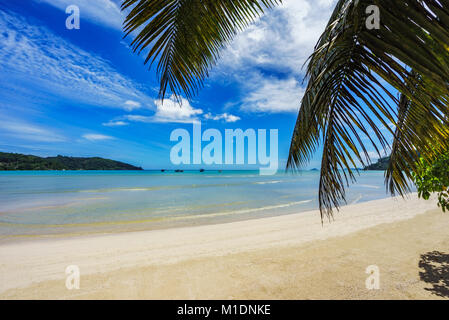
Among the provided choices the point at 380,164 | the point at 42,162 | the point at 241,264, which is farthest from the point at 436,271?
the point at 42,162

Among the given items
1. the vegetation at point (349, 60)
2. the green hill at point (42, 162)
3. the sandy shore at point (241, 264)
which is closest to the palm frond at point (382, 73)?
the vegetation at point (349, 60)

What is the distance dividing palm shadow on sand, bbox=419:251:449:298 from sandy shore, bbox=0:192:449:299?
0.04 ft

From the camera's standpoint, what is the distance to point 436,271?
350 centimetres

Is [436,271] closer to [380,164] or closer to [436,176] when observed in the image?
[436,176]

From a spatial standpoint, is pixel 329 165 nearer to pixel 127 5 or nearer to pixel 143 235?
pixel 127 5

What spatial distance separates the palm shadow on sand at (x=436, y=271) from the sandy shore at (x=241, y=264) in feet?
0.04

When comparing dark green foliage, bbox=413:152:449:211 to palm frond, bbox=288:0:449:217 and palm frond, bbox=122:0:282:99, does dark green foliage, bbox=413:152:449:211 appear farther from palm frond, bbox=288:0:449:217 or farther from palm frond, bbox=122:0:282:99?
palm frond, bbox=122:0:282:99

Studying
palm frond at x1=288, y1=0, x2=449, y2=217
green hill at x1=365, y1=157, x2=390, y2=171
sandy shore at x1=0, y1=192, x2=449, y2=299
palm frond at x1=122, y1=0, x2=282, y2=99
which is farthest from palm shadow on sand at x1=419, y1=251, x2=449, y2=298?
palm frond at x1=122, y1=0, x2=282, y2=99

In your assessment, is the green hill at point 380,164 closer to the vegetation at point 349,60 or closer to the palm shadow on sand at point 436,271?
the vegetation at point 349,60

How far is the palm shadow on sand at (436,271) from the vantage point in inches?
119
